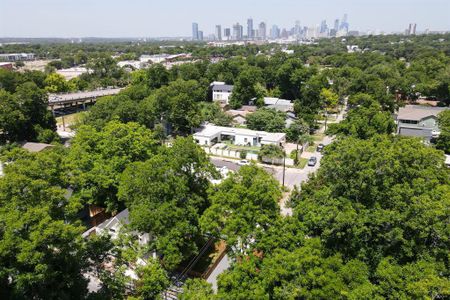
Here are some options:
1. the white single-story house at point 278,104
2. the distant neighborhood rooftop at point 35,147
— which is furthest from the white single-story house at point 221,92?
the distant neighborhood rooftop at point 35,147

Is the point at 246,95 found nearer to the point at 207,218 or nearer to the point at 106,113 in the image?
the point at 106,113

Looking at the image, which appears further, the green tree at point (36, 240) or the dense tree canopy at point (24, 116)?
the dense tree canopy at point (24, 116)

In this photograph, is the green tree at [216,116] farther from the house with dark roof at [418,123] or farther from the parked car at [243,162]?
the house with dark roof at [418,123]

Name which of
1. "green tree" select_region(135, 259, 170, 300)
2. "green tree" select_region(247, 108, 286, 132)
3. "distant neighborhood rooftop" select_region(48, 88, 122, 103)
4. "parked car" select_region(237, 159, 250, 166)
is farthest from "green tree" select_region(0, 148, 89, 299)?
"distant neighborhood rooftop" select_region(48, 88, 122, 103)

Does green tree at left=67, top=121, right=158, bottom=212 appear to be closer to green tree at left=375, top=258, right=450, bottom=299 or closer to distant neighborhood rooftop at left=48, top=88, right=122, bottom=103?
green tree at left=375, top=258, right=450, bottom=299

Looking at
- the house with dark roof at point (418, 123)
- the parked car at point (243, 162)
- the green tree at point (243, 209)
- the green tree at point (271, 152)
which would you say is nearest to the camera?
the green tree at point (243, 209)

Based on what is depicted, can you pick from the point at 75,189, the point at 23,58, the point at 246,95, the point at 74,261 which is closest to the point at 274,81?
the point at 246,95

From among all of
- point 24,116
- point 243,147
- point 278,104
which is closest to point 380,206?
point 243,147
